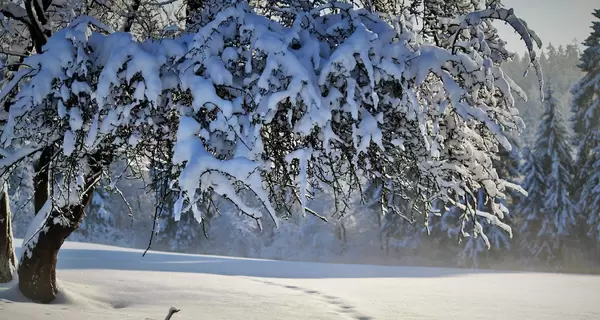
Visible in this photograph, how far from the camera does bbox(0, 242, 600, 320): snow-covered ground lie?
822 cm

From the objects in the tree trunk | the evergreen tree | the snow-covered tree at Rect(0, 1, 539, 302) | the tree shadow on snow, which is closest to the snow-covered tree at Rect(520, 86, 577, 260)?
the evergreen tree

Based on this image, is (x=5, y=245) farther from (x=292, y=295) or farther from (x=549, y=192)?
(x=549, y=192)

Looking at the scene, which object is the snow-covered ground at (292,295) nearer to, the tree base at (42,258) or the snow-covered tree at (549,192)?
the tree base at (42,258)

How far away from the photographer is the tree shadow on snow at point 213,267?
Result: 14617 mm

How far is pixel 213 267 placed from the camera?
16625 millimetres

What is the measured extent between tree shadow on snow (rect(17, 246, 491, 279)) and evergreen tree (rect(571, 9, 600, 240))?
51.0 ft

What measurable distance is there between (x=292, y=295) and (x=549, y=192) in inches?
1026

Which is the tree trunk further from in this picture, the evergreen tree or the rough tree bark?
the evergreen tree

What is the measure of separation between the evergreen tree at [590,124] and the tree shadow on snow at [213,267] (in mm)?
15539

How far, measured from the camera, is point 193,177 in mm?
4270

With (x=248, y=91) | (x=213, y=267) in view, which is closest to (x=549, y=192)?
(x=213, y=267)

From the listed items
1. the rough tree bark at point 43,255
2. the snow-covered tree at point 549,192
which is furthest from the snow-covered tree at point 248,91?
the snow-covered tree at point 549,192

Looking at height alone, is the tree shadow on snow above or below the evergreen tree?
below

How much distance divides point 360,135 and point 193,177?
66.8 inches
